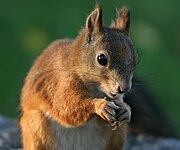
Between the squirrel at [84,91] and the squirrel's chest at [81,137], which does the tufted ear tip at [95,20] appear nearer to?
the squirrel at [84,91]

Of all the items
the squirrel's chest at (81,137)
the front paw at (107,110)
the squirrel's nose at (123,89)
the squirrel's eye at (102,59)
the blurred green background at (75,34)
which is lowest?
the blurred green background at (75,34)

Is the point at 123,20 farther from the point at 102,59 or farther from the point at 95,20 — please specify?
the point at 102,59

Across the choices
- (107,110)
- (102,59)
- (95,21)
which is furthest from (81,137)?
(95,21)

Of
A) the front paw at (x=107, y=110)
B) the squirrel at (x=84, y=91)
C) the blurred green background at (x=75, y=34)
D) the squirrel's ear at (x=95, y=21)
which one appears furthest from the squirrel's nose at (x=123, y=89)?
the blurred green background at (x=75, y=34)

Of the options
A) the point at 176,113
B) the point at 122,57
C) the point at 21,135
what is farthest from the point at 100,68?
the point at 176,113

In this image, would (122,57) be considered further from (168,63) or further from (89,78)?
(168,63)

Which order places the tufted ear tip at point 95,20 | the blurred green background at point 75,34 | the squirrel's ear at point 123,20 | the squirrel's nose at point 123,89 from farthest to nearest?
the blurred green background at point 75,34
the squirrel's ear at point 123,20
the tufted ear tip at point 95,20
the squirrel's nose at point 123,89
